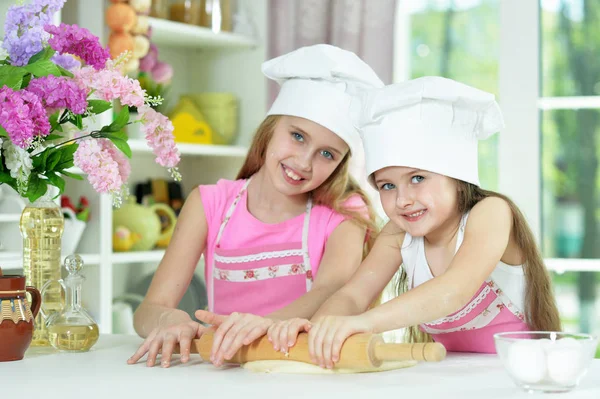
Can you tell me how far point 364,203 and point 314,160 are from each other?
0.20 meters

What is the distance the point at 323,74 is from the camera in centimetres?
176

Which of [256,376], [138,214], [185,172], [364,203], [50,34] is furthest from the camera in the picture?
[185,172]

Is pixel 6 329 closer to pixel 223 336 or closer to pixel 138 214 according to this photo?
pixel 223 336

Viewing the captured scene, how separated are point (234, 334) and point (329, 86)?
2.32 ft

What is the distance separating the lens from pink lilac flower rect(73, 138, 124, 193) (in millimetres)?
1323

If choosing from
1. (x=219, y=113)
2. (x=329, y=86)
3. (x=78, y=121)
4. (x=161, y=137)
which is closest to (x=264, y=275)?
(x=329, y=86)

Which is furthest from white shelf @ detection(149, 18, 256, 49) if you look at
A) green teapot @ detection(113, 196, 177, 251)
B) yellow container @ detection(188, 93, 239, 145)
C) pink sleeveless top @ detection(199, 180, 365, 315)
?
pink sleeveless top @ detection(199, 180, 365, 315)

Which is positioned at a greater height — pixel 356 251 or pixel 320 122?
pixel 320 122

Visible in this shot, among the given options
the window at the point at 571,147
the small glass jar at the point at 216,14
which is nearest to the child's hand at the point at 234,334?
the window at the point at 571,147

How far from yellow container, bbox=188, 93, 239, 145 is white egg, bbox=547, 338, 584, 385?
2.42 m

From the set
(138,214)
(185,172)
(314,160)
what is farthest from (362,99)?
(185,172)

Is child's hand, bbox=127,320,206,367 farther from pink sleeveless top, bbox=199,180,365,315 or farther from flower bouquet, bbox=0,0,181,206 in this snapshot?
pink sleeveless top, bbox=199,180,365,315

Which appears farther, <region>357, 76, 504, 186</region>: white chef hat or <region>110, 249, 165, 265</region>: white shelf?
<region>110, 249, 165, 265</region>: white shelf

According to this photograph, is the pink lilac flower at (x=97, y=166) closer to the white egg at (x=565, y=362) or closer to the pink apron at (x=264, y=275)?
the pink apron at (x=264, y=275)
